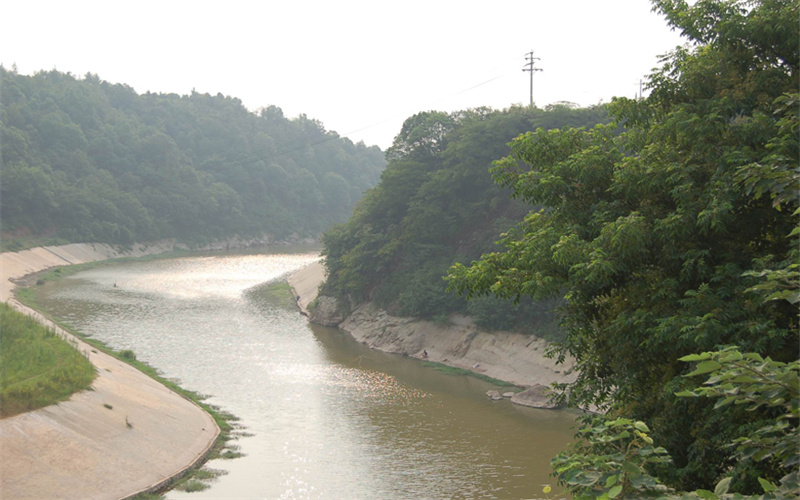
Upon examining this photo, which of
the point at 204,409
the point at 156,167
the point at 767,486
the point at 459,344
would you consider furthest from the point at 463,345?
the point at 156,167

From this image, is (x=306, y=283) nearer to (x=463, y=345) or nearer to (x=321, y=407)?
(x=463, y=345)

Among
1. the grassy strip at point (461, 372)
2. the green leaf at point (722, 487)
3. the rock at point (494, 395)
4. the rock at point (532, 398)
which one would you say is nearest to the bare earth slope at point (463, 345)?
the grassy strip at point (461, 372)

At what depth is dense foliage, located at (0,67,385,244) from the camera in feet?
252

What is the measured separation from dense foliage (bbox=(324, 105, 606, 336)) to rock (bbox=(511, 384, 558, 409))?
9.59 m

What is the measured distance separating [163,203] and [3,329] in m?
67.9

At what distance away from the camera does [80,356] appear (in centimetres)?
2681

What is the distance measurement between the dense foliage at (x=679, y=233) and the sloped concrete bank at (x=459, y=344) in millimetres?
16131

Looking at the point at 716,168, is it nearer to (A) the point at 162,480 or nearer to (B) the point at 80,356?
(A) the point at 162,480

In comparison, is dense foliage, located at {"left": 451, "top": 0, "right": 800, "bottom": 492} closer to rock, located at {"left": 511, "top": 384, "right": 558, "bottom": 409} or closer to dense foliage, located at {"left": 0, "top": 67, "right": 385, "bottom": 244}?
rock, located at {"left": 511, "top": 384, "right": 558, "bottom": 409}

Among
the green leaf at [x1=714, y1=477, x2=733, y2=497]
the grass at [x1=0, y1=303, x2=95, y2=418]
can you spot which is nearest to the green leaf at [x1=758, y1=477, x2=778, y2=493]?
the green leaf at [x1=714, y1=477, x2=733, y2=497]

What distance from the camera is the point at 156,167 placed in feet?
321

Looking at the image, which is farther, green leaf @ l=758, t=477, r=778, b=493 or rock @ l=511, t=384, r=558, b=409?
rock @ l=511, t=384, r=558, b=409

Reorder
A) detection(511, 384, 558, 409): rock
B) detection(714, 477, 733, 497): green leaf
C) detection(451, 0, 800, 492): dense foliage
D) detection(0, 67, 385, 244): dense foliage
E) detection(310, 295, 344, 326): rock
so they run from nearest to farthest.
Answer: detection(714, 477, 733, 497): green leaf → detection(451, 0, 800, 492): dense foliage → detection(511, 384, 558, 409): rock → detection(310, 295, 344, 326): rock → detection(0, 67, 385, 244): dense foliage

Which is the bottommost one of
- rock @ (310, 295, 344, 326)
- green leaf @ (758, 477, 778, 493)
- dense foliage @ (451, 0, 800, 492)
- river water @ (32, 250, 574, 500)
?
river water @ (32, 250, 574, 500)
